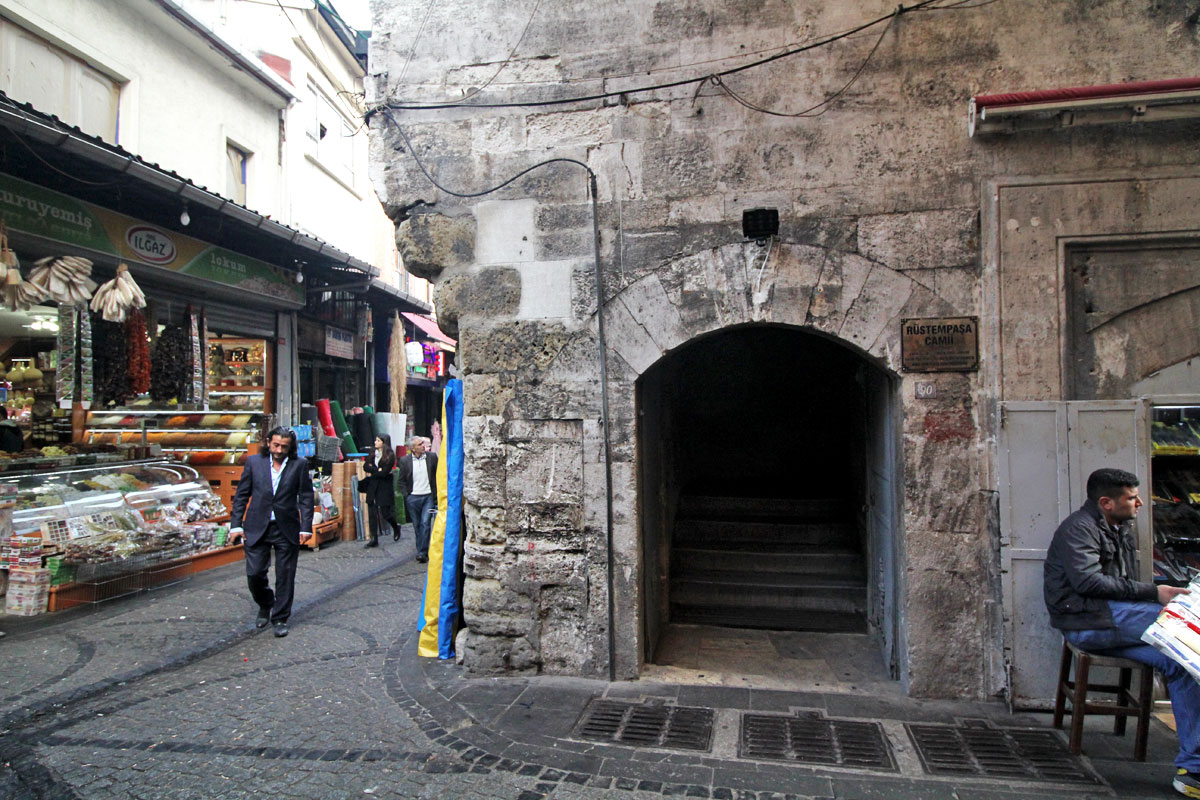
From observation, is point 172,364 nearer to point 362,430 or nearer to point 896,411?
point 362,430

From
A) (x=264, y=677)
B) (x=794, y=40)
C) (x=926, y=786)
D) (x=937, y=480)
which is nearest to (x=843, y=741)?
(x=926, y=786)

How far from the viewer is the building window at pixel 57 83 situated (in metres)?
7.57

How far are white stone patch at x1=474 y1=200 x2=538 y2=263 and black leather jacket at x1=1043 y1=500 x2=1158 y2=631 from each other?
3.45m

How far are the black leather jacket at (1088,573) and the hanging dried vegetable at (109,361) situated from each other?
872cm

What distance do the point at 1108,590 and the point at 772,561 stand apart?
300 centimetres

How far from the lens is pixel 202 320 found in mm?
8617

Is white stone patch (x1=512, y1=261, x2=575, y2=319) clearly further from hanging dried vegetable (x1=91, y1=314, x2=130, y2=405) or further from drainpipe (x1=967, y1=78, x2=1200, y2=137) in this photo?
hanging dried vegetable (x1=91, y1=314, x2=130, y2=405)

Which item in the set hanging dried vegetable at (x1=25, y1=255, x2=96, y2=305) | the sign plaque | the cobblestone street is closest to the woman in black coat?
hanging dried vegetable at (x1=25, y1=255, x2=96, y2=305)

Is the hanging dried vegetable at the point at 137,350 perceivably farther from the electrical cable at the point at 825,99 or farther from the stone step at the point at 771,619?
the electrical cable at the point at 825,99

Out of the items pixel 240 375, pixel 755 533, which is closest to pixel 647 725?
pixel 755 533

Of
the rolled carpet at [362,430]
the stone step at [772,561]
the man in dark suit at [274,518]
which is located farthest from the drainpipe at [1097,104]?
the rolled carpet at [362,430]

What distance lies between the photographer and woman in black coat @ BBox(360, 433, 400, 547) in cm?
913

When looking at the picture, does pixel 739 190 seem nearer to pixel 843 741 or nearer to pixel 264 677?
pixel 843 741

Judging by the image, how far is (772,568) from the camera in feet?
19.9
